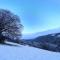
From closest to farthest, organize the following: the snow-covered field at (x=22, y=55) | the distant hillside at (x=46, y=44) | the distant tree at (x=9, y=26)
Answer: the snow-covered field at (x=22, y=55)
the distant tree at (x=9, y=26)
the distant hillside at (x=46, y=44)

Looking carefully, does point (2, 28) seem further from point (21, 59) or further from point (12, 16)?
point (21, 59)

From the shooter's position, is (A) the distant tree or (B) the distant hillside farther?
(B) the distant hillside

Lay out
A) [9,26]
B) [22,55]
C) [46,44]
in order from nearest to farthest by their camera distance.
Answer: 1. [22,55]
2. [9,26]
3. [46,44]

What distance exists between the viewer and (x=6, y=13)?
23.5m

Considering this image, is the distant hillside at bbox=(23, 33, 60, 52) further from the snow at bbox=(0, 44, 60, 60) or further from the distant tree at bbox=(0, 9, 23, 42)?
the snow at bbox=(0, 44, 60, 60)

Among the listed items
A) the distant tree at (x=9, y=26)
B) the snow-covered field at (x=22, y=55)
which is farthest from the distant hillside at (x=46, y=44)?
the snow-covered field at (x=22, y=55)

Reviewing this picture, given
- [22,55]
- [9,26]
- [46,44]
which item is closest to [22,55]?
[22,55]

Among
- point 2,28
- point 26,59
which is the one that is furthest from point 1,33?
point 26,59

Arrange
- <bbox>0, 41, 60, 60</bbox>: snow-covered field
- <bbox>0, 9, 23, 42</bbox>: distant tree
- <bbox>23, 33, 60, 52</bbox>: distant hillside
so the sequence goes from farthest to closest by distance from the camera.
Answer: <bbox>23, 33, 60, 52</bbox>: distant hillside < <bbox>0, 9, 23, 42</bbox>: distant tree < <bbox>0, 41, 60, 60</bbox>: snow-covered field

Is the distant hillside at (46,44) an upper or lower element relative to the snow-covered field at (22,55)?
upper

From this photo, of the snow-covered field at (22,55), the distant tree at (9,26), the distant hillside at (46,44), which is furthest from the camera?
the distant hillside at (46,44)

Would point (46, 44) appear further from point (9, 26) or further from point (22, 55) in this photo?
point (22, 55)

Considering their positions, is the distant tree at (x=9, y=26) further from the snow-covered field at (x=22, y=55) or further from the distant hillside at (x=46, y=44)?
the distant hillside at (x=46, y=44)

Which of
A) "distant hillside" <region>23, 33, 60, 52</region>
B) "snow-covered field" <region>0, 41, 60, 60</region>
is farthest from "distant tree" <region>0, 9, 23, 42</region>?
"distant hillside" <region>23, 33, 60, 52</region>
